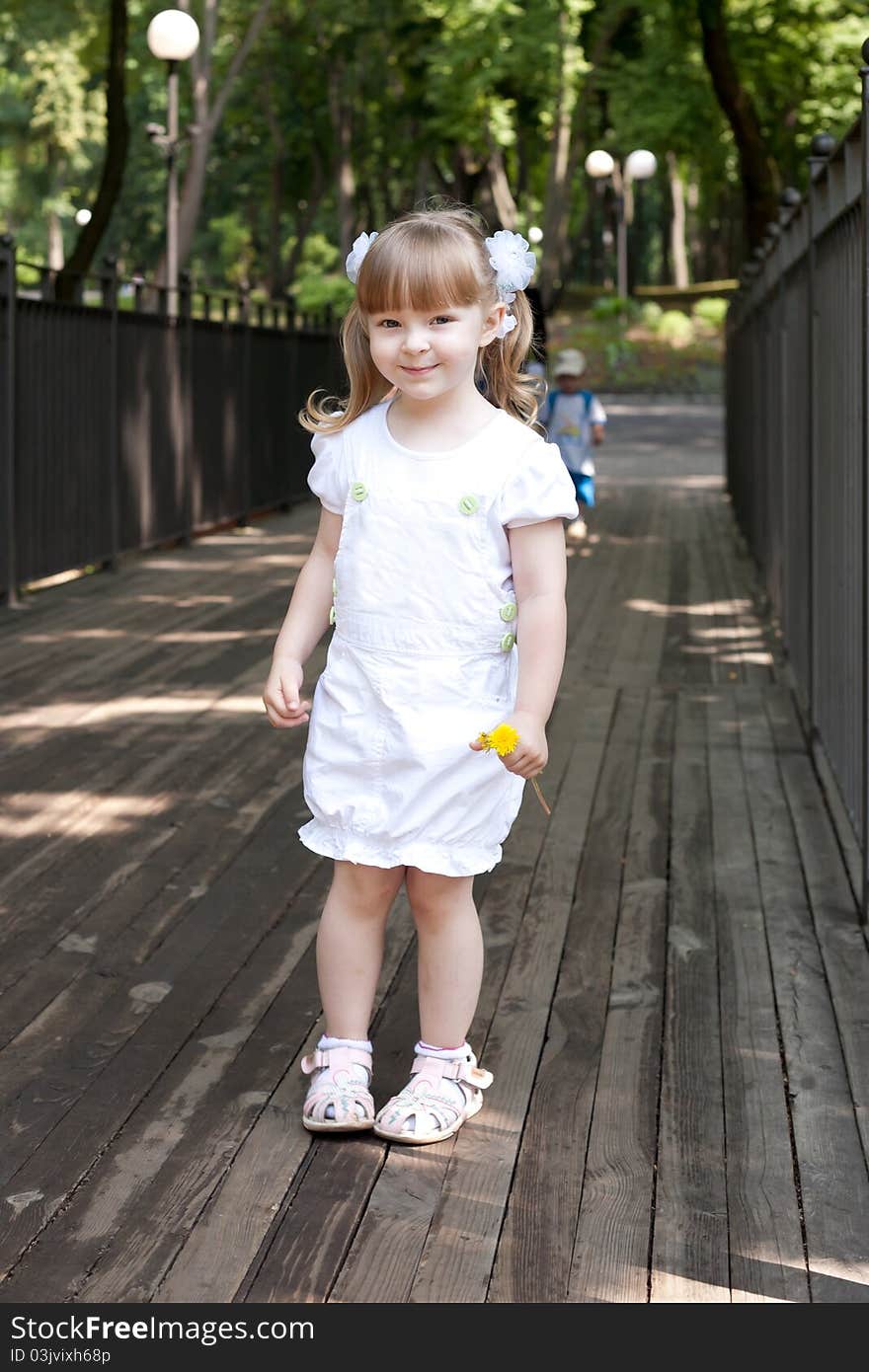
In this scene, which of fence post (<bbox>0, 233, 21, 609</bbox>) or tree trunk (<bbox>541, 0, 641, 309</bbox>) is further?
tree trunk (<bbox>541, 0, 641, 309</bbox>)

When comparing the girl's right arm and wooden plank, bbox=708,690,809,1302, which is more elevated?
the girl's right arm

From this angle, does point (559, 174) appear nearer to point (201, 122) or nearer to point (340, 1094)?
point (201, 122)

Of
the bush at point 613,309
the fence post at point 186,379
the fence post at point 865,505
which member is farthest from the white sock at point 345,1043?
the bush at point 613,309

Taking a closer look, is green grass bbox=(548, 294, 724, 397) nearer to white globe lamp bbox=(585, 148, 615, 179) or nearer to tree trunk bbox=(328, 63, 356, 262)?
tree trunk bbox=(328, 63, 356, 262)

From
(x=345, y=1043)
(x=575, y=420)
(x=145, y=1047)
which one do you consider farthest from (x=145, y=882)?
(x=575, y=420)

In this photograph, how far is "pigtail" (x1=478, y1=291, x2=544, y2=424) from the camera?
357 cm

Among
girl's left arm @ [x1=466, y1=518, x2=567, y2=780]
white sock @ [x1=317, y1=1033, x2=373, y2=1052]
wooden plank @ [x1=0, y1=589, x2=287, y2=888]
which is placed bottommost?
white sock @ [x1=317, y1=1033, x2=373, y2=1052]

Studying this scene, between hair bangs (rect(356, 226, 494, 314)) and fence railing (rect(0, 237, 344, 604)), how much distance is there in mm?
7186

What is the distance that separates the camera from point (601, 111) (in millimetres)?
36438

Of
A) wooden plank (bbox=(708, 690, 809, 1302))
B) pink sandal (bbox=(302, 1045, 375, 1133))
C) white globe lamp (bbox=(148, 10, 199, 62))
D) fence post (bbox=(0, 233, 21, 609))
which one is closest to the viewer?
wooden plank (bbox=(708, 690, 809, 1302))

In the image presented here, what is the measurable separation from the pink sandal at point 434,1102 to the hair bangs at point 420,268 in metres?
1.40

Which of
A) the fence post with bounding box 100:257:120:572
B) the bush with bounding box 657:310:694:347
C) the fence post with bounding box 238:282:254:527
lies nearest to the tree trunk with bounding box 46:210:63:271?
the bush with bounding box 657:310:694:347

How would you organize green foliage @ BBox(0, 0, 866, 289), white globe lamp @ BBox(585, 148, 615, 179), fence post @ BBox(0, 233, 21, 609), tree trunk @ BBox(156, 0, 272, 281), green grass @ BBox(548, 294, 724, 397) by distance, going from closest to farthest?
1. fence post @ BBox(0, 233, 21, 609)
2. tree trunk @ BBox(156, 0, 272, 281)
3. green foliage @ BBox(0, 0, 866, 289)
4. white globe lamp @ BBox(585, 148, 615, 179)
5. green grass @ BBox(548, 294, 724, 397)
